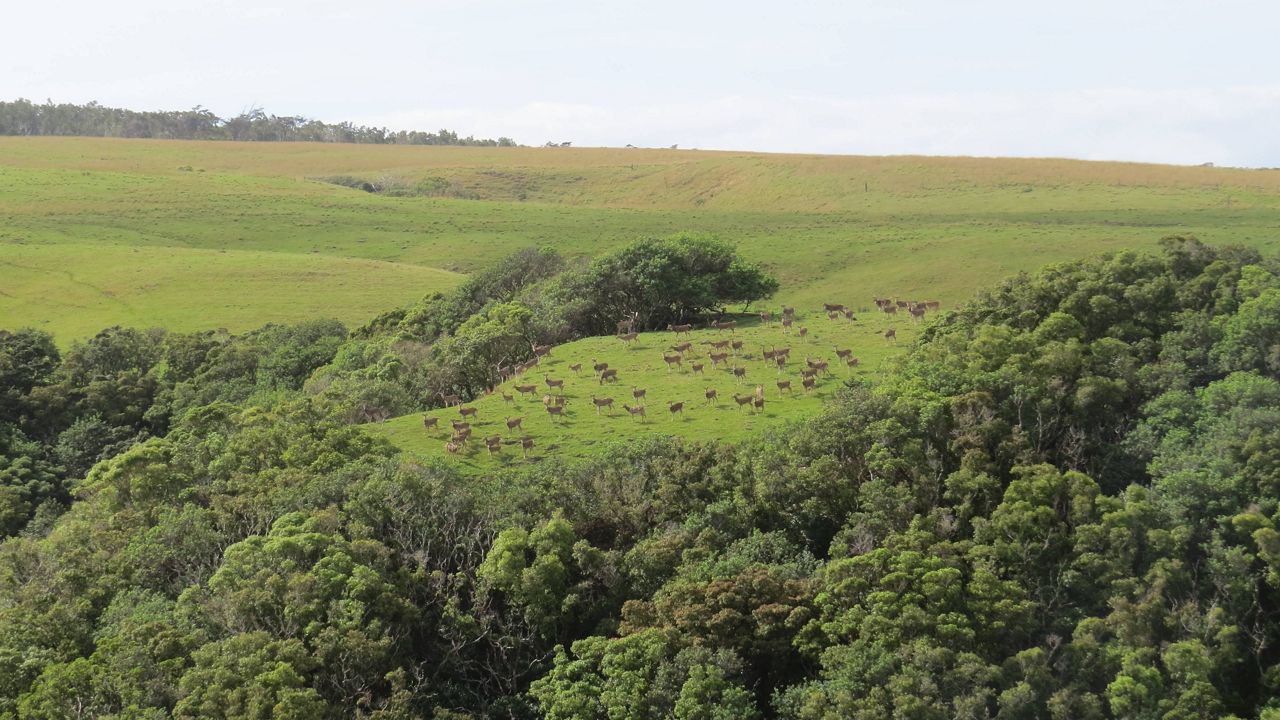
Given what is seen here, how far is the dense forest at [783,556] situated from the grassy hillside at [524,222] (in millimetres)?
49067

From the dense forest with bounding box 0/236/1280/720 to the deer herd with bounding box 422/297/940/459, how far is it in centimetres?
526

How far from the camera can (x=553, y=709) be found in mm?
39281

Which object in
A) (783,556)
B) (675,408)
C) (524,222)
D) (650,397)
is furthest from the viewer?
(524,222)

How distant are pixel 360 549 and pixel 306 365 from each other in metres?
50.8

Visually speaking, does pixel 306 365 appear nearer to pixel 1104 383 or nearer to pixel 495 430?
pixel 495 430

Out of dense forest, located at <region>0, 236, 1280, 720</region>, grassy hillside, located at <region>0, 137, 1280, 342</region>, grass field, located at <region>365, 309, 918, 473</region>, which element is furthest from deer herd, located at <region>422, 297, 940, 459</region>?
grassy hillside, located at <region>0, 137, 1280, 342</region>

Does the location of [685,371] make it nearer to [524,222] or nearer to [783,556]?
[783,556]

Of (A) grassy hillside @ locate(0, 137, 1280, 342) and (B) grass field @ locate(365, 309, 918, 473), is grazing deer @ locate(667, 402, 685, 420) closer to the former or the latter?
(B) grass field @ locate(365, 309, 918, 473)

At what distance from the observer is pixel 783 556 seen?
45406 millimetres

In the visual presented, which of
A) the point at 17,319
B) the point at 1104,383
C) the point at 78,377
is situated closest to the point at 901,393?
the point at 1104,383

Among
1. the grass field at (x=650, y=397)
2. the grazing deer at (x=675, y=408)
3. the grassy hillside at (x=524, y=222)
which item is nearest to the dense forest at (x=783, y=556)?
the grass field at (x=650, y=397)

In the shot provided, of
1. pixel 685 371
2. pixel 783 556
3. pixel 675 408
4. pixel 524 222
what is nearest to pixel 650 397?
pixel 675 408

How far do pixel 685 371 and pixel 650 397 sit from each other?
4.98 metres

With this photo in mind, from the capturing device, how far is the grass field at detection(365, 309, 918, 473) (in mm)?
56656
